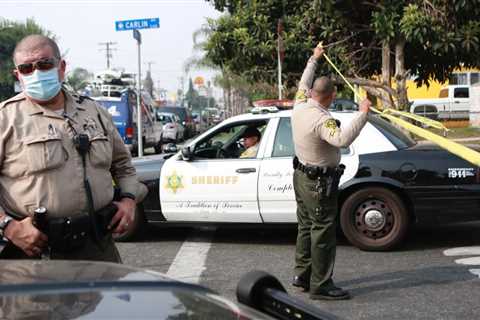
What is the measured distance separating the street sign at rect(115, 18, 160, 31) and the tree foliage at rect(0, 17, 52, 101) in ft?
141

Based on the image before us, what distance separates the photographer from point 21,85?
3.17 meters

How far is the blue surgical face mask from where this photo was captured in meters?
3.09

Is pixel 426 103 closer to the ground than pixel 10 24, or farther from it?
closer to the ground

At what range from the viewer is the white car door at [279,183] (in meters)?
7.22

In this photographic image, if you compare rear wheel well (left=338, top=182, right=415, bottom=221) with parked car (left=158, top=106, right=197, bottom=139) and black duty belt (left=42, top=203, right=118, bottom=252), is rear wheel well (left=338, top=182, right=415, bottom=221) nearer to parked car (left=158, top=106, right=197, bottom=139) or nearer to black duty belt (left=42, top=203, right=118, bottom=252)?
black duty belt (left=42, top=203, right=118, bottom=252)

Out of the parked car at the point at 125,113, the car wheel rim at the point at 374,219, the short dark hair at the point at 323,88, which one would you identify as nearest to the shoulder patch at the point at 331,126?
the short dark hair at the point at 323,88

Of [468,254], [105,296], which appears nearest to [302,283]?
[468,254]

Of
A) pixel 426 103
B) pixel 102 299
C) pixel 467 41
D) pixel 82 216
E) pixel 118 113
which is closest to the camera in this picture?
pixel 102 299

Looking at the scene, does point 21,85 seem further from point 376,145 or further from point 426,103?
point 426,103

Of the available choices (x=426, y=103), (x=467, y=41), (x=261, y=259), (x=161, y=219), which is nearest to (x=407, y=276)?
(x=261, y=259)

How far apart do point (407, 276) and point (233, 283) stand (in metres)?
1.58

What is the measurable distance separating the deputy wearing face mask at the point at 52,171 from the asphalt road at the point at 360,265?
8.38 feet

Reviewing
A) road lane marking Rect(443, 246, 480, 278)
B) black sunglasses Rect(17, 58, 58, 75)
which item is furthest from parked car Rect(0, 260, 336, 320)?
road lane marking Rect(443, 246, 480, 278)

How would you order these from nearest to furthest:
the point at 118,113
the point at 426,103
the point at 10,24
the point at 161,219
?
the point at 161,219, the point at 118,113, the point at 426,103, the point at 10,24
